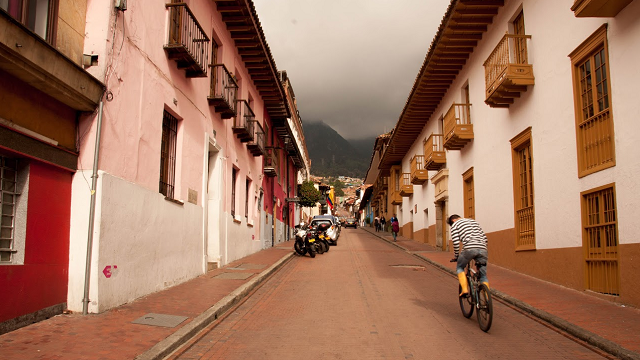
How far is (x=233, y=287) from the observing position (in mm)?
10109

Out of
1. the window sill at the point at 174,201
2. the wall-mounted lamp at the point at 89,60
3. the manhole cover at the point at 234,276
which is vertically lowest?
the manhole cover at the point at 234,276

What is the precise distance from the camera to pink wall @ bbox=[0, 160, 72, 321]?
5898 millimetres

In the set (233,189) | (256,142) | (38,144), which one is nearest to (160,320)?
(38,144)

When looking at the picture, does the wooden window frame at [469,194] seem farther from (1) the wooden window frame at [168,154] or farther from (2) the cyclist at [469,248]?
(1) the wooden window frame at [168,154]

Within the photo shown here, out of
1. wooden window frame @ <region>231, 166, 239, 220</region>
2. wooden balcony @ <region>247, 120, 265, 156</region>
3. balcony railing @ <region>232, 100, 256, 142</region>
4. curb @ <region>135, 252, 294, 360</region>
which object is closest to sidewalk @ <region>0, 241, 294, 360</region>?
curb @ <region>135, 252, 294, 360</region>

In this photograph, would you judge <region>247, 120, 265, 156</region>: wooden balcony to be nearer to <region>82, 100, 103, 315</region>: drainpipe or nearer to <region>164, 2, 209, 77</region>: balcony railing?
<region>164, 2, 209, 77</region>: balcony railing

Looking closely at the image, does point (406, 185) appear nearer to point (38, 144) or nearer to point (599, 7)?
point (599, 7)

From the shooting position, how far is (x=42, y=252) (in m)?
6.43

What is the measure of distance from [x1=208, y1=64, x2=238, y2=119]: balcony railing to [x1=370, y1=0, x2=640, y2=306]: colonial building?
21.4 ft

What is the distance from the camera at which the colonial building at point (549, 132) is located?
8.16 metres

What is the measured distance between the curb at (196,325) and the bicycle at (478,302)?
391 centimetres

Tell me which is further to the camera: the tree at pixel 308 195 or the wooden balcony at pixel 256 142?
the tree at pixel 308 195

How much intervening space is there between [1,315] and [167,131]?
5497 millimetres

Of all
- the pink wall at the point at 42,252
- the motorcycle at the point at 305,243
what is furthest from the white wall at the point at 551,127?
the pink wall at the point at 42,252
